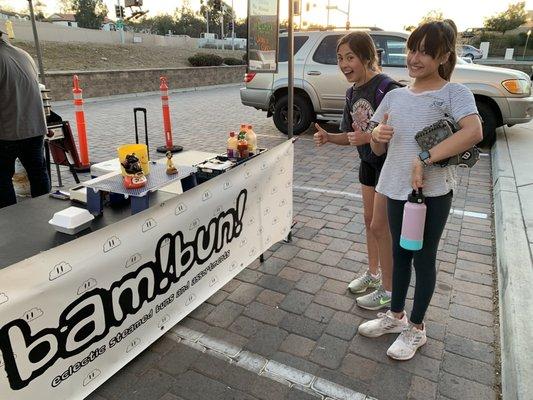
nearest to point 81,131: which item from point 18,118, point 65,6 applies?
point 18,118

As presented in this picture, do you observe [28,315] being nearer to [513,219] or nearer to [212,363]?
[212,363]

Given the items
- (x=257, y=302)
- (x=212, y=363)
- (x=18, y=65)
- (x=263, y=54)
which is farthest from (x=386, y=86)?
(x=18, y=65)

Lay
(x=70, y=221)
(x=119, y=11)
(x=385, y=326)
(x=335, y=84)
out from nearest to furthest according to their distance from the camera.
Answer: (x=70, y=221), (x=385, y=326), (x=335, y=84), (x=119, y=11)

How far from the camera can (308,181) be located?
5895 mm

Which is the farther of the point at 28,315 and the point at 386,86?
the point at 386,86

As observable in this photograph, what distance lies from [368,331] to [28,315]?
194 centimetres

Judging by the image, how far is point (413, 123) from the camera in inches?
81.4

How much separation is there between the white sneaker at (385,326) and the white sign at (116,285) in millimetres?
1040

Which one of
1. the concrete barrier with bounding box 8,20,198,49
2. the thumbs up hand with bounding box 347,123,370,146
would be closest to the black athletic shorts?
the thumbs up hand with bounding box 347,123,370,146

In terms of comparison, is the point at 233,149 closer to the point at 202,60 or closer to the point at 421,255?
the point at 421,255

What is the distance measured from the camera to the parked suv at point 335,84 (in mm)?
7172

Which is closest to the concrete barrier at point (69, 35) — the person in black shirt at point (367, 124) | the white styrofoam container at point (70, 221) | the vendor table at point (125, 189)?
the vendor table at point (125, 189)

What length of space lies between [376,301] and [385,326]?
0.32 meters

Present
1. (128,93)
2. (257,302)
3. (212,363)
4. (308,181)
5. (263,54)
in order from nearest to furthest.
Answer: (212,363)
(257,302)
(263,54)
(308,181)
(128,93)
